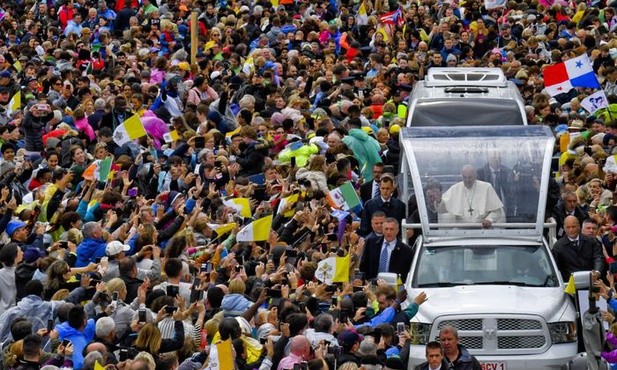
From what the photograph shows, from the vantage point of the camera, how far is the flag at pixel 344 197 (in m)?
24.2

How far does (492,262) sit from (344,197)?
13.8 ft

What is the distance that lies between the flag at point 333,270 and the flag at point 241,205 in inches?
129

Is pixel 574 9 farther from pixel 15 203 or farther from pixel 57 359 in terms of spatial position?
pixel 57 359

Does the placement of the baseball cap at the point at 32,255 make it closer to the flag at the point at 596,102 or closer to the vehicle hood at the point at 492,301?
the vehicle hood at the point at 492,301

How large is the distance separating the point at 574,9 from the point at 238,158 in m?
14.5

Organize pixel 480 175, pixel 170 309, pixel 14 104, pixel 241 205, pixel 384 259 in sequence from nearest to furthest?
pixel 170 309, pixel 384 259, pixel 480 175, pixel 241 205, pixel 14 104

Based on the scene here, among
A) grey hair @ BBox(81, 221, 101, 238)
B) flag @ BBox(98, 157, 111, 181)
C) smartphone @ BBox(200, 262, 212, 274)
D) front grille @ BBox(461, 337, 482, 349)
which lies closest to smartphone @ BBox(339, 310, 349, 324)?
front grille @ BBox(461, 337, 482, 349)

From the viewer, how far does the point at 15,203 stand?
910 inches

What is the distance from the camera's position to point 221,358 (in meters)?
16.2

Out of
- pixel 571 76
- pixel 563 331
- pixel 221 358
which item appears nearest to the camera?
pixel 221 358

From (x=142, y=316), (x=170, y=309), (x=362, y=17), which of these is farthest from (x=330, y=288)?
(x=362, y=17)

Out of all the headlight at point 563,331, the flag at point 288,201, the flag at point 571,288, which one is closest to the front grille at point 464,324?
the headlight at point 563,331

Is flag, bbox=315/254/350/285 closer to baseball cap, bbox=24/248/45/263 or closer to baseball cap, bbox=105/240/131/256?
baseball cap, bbox=105/240/131/256

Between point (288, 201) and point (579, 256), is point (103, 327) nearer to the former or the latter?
point (579, 256)
